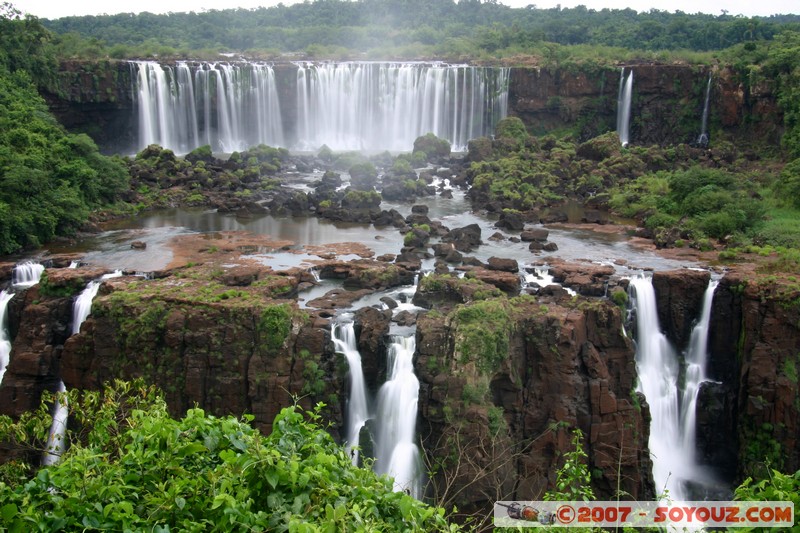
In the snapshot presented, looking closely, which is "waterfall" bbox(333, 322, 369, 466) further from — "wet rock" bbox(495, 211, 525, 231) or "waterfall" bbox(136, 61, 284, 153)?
"waterfall" bbox(136, 61, 284, 153)

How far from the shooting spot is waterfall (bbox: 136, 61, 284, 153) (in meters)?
46.2

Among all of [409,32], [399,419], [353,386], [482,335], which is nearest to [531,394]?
[482,335]

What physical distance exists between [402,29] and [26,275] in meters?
59.1

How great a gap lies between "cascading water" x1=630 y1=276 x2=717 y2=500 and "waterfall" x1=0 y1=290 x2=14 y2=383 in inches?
697

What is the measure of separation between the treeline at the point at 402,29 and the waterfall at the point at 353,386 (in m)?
37.3

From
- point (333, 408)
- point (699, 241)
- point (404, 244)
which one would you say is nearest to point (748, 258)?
point (699, 241)

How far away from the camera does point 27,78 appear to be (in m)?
40.8

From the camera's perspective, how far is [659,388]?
68.1 ft

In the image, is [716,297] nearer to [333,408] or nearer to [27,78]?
[333,408]

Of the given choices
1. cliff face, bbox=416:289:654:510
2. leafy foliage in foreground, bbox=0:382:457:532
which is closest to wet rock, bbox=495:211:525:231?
cliff face, bbox=416:289:654:510

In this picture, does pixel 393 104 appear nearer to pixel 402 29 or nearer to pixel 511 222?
pixel 511 222

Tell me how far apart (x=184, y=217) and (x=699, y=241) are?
20.9 m

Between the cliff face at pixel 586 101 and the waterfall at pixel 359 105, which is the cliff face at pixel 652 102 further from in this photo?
the waterfall at pixel 359 105

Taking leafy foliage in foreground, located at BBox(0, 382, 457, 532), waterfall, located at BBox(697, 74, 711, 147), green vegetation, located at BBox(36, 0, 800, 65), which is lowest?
leafy foliage in foreground, located at BBox(0, 382, 457, 532)
